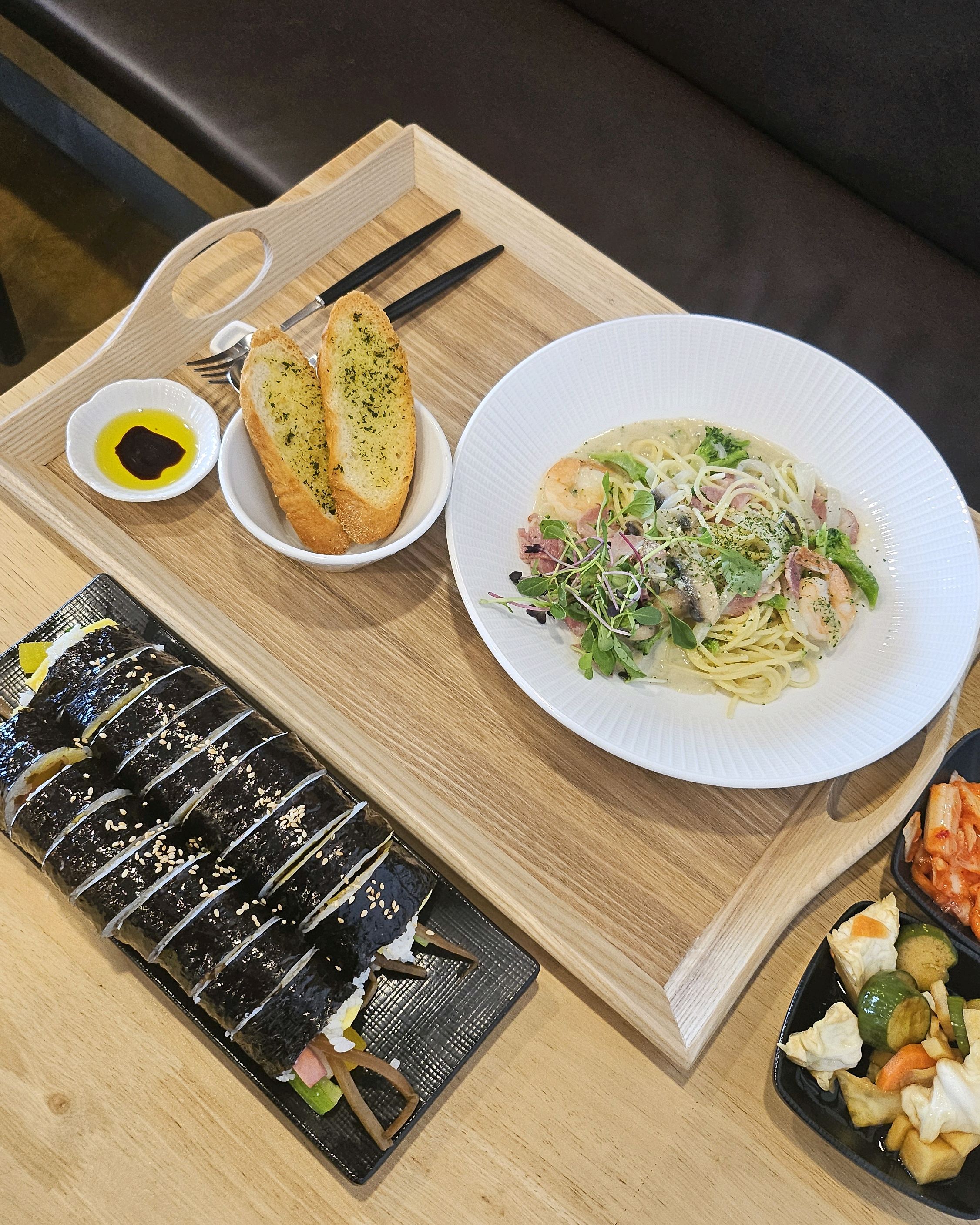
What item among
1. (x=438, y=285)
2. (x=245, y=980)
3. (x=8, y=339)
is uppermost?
(x=438, y=285)

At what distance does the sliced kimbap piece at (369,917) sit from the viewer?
1616 mm

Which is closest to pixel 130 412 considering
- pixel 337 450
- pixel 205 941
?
pixel 337 450

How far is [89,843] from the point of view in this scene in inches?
63.9

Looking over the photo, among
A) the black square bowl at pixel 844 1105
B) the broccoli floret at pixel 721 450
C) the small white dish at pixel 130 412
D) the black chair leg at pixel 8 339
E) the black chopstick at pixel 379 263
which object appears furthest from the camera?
the black chair leg at pixel 8 339

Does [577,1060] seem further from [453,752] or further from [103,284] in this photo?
[103,284]

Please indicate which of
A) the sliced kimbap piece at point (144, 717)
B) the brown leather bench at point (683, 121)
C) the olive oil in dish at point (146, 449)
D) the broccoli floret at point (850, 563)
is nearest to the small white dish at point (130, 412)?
the olive oil in dish at point (146, 449)

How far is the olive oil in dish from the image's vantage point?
6.19ft

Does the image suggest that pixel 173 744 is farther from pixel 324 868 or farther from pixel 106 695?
pixel 324 868

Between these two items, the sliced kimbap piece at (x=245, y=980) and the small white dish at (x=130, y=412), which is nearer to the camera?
the sliced kimbap piece at (x=245, y=980)

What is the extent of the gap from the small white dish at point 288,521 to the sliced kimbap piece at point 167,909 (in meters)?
0.58

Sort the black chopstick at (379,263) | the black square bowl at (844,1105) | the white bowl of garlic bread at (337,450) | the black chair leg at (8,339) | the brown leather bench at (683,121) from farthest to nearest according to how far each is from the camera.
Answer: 1. the black chair leg at (8,339)
2. the brown leather bench at (683,121)
3. the black chopstick at (379,263)
4. the white bowl of garlic bread at (337,450)
5. the black square bowl at (844,1105)

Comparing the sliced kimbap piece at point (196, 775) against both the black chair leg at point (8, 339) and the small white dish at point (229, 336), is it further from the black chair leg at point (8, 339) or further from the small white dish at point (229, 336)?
the black chair leg at point (8, 339)

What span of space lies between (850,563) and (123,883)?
1433 mm

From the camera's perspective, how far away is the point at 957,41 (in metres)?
2.47
